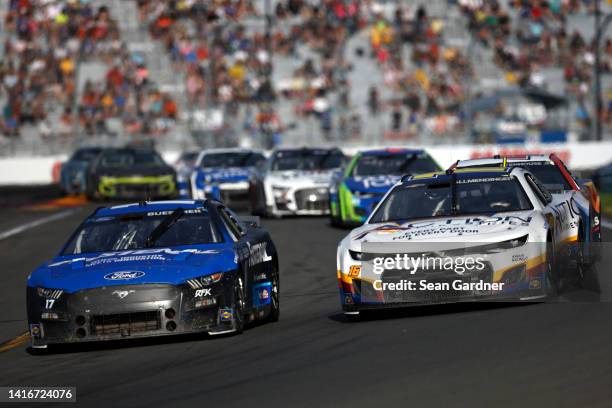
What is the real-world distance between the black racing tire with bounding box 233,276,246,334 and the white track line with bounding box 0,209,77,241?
13094 millimetres

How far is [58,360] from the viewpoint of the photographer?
8.73 meters

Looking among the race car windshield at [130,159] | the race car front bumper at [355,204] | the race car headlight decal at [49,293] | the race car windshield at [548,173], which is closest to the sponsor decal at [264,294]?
the race car headlight decal at [49,293]

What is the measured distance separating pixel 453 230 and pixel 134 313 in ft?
8.06

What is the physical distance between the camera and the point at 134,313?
28.8 ft

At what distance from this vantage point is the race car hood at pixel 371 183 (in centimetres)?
1928

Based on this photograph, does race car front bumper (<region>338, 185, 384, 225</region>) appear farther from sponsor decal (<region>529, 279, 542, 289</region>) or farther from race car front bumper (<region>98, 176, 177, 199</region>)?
sponsor decal (<region>529, 279, 542, 289</region>)

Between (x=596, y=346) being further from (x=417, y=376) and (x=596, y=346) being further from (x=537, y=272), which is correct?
(x=537, y=272)

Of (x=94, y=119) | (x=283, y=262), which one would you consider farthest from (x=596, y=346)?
(x=94, y=119)

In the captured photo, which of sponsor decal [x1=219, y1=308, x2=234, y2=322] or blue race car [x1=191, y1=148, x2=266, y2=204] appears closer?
sponsor decal [x1=219, y1=308, x2=234, y2=322]

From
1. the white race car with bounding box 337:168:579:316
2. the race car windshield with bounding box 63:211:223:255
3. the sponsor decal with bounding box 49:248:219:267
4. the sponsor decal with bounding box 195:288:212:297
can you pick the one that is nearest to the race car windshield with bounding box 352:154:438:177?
the white race car with bounding box 337:168:579:316

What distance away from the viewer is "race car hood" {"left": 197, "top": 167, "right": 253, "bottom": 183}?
2538 cm

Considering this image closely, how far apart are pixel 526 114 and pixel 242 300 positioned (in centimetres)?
3654

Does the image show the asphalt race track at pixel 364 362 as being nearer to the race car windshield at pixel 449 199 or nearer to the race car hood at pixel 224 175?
the race car windshield at pixel 449 199

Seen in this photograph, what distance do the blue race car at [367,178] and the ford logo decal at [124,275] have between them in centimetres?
1001
